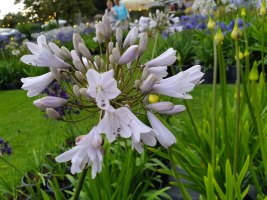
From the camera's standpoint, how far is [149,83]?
851 millimetres

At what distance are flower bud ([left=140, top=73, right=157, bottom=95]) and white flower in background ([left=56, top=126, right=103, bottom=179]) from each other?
233mm

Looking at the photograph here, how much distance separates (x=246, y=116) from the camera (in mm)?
2070

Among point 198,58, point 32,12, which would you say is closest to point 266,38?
point 198,58

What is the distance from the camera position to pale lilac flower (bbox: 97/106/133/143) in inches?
32.1

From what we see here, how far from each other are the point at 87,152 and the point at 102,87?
0.27 meters

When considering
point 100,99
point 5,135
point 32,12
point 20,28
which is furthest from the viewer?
point 32,12

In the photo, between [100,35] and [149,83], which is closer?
[149,83]

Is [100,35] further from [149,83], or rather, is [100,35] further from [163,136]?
[163,136]

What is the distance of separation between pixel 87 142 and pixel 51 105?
20 centimetres

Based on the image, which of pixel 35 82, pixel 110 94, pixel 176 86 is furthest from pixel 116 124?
pixel 35 82

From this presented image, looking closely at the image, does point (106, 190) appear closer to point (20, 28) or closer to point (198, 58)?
point (198, 58)

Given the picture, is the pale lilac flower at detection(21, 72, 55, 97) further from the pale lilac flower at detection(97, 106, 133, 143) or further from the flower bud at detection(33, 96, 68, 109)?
the pale lilac flower at detection(97, 106, 133, 143)

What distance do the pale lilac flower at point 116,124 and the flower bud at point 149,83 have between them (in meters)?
0.11

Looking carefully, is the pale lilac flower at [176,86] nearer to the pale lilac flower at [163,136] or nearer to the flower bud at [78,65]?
the pale lilac flower at [163,136]
